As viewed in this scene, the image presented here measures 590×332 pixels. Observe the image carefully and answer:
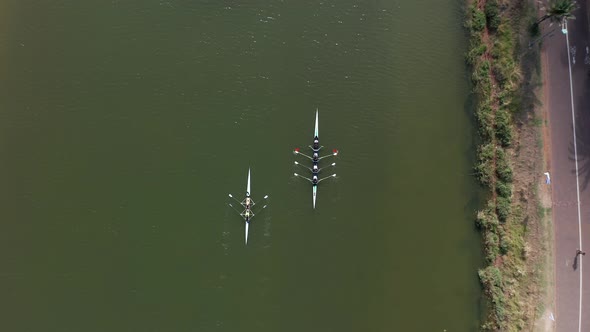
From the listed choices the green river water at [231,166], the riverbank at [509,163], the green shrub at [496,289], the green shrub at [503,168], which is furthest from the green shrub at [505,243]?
the green shrub at [503,168]

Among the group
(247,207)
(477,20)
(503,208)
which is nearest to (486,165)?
(503,208)

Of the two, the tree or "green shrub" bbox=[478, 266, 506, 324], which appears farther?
"green shrub" bbox=[478, 266, 506, 324]

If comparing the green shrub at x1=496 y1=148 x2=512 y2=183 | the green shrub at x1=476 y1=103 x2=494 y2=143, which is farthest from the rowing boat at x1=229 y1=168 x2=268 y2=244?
the green shrub at x1=496 y1=148 x2=512 y2=183

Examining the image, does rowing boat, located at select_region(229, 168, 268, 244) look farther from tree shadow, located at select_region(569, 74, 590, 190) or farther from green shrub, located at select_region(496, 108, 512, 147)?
tree shadow, located at select_region(569, 74, 590, 190)

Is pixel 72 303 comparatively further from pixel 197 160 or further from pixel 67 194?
pixel 197 160

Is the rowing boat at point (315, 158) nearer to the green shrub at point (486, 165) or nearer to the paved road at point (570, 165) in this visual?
the green shrub at point (486, 165)

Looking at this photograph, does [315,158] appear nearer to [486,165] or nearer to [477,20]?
[486,165]
